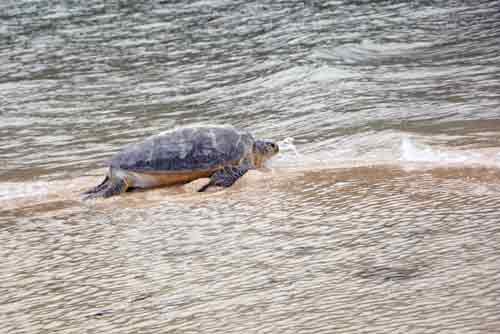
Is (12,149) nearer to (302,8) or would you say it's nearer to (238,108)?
(238,108)

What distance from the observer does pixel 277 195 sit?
23.5ft

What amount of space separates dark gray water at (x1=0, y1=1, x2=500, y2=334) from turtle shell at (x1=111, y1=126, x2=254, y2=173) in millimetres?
228

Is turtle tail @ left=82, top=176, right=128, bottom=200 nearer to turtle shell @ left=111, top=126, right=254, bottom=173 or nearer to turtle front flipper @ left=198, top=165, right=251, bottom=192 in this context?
turtle shell @ left=111, top=126, right=254, bottom=173

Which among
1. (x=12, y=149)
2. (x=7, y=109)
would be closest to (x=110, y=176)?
(x=12, y=149)

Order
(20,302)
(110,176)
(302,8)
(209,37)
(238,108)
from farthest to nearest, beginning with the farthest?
(302,8) < (209,37) < (238,108) < (110,176) < (20,302)

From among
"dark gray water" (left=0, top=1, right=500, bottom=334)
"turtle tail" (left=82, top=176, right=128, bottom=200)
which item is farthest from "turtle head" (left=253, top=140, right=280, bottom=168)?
"turtle tail" (left=82, top=176, right=128, bottom=200)

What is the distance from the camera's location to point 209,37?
687 inches

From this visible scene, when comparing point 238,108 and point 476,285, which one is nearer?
point 476,285

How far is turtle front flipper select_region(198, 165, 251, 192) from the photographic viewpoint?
302 inches

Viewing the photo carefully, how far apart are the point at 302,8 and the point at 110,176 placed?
12609 millimetres

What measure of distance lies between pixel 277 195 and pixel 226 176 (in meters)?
0.77

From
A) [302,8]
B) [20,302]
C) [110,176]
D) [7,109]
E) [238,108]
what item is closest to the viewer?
[20,302]

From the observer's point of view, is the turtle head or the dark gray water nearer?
the dark gray water

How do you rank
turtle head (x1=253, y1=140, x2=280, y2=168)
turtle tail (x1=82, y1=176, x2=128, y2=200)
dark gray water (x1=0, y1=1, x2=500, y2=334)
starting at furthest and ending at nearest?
turtle head (x1=253, y1=140, x2=280, y2=168) < turtle tail (x1=82, y1=176, x2=128, y2=200) < dark gray water (x1=0, y1=1, x2=500, y2=334)
